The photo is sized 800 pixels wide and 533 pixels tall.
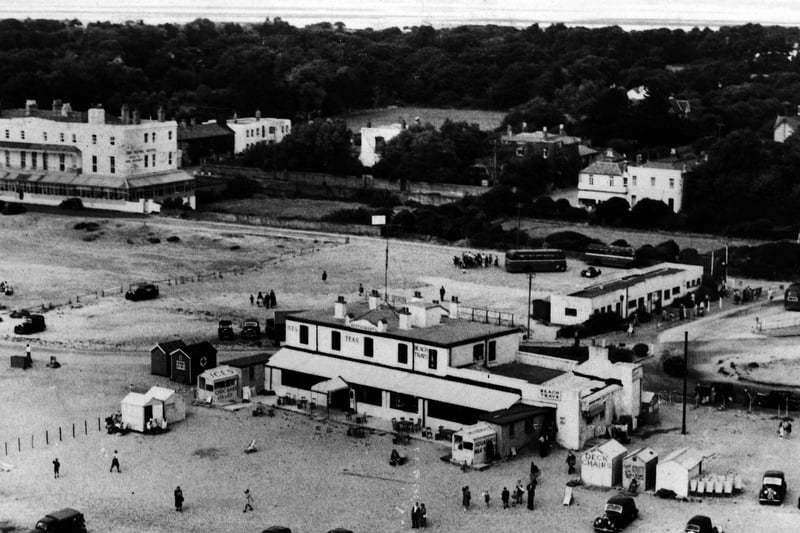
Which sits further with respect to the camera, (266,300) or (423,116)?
(423,116)

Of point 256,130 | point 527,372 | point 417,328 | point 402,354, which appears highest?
point 256,130

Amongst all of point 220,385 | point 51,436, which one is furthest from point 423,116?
point 51,436

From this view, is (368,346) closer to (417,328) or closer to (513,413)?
(417,328)

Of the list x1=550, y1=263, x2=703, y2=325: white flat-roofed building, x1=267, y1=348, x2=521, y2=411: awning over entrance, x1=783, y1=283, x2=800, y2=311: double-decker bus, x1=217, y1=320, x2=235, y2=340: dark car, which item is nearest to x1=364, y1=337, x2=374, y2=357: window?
x1=267, y1=348, x2=521, y2=411: awning over entrance

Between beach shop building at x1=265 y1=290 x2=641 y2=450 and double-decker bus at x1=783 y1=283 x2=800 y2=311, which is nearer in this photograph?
beach shop building at x1=265 y1=290 x2=641 y2=450

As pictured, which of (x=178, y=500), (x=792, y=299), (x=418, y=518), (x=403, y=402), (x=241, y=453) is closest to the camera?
(x=418, y=518)

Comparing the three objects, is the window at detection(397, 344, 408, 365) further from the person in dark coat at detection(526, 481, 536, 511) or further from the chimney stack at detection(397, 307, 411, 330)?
the person in dark coat at detection(526, 481, 536, 511)
